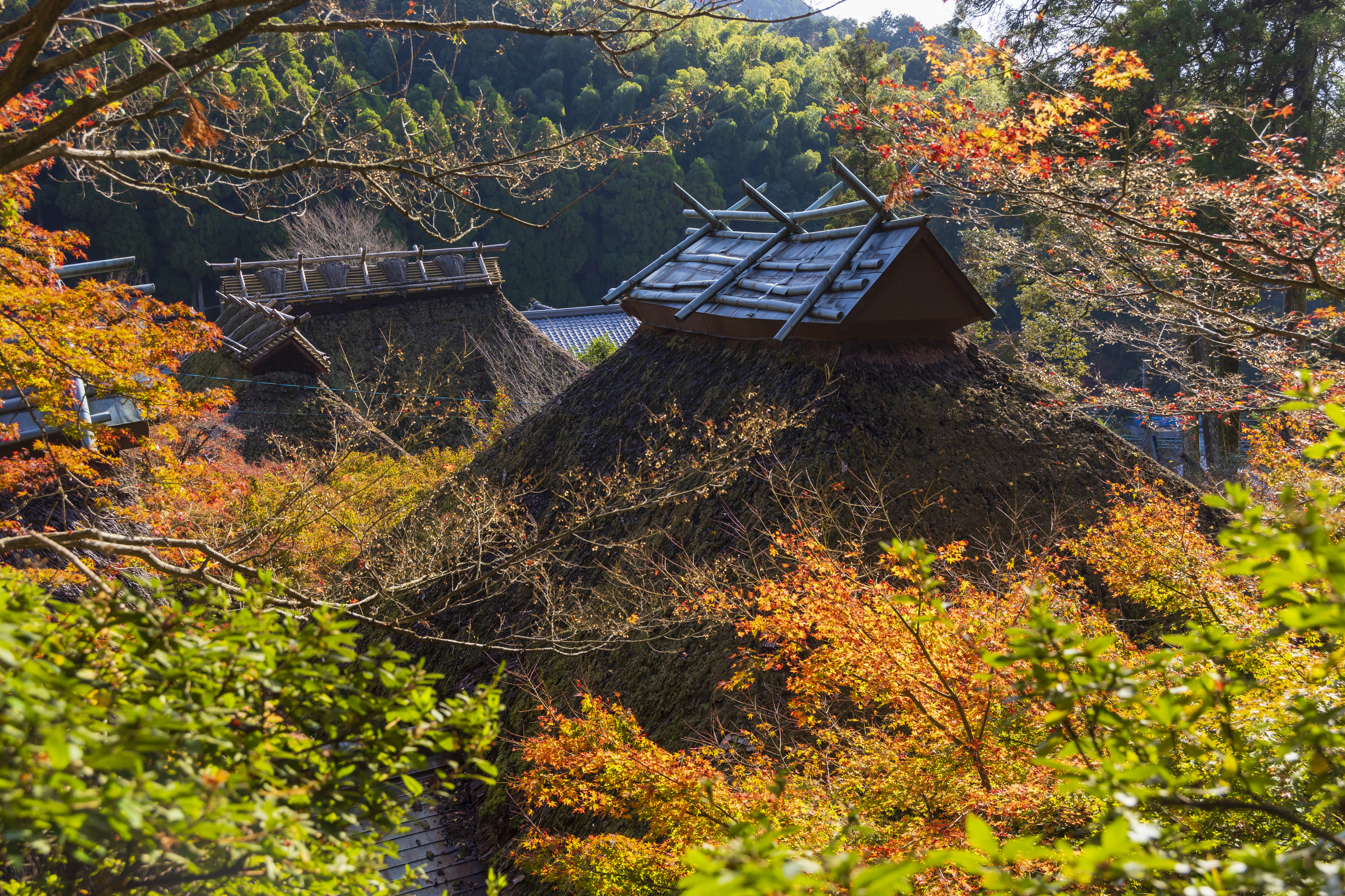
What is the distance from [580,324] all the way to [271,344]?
1127 cm

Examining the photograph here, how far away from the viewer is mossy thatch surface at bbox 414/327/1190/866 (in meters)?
5.94

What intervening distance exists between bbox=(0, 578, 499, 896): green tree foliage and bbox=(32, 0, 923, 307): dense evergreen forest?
2475 cm

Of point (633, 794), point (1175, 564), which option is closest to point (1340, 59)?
point (1175, 564)

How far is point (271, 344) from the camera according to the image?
1512cm

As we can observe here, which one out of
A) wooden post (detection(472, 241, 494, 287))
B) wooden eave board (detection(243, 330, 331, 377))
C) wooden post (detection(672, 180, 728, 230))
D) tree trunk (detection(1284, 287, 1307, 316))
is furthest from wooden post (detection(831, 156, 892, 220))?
wooden post (detection(472, 241, 494, 287))

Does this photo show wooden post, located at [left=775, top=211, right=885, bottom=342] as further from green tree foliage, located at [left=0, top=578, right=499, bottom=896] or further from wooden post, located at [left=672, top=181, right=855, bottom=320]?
green tree foliage, located at [left=0, top=578, right=499, bottom=896]

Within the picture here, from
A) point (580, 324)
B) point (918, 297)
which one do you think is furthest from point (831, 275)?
point (580, 324)

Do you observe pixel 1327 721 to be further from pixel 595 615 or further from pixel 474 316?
pixel 474 316

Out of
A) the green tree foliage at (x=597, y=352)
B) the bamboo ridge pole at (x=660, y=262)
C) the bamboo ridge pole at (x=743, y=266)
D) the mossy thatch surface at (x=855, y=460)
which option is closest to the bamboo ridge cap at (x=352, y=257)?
the green tree foliage at (x=597, y=352)

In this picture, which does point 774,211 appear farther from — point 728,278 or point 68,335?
point 68,335

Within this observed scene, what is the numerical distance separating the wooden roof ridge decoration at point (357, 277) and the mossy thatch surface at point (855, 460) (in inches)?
465

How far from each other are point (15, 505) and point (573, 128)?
2553cm

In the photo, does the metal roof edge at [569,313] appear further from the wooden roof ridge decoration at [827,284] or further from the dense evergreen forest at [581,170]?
the wooden roof ridge decoration at [827,284]

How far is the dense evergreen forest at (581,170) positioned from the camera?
81.2 feet
